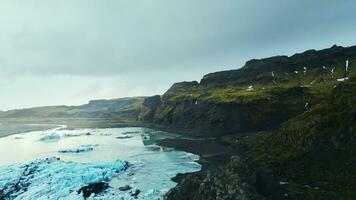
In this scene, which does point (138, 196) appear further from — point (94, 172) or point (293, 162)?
point (293, 162)

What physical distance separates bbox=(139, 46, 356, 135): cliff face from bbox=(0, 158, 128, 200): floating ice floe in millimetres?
50143

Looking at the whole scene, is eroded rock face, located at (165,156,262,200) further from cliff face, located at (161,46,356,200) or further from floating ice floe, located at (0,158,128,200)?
floating ice floe, located at (0,158,128,200)

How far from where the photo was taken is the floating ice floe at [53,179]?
52.0 m

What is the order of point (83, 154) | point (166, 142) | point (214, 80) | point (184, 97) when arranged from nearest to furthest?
point (83, 154) < point (166, 142) < point (184, 97) < point (214, 80)

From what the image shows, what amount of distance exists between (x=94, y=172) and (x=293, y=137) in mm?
33712

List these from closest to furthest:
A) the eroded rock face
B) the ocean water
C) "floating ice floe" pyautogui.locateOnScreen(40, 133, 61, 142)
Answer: the eroded rock face, the ocean water, "floating ice floe" pyautogui.locateOnScreen(40, 133, 61, 142)

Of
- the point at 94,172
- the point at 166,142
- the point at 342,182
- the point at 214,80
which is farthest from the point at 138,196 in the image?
the point at 214,80

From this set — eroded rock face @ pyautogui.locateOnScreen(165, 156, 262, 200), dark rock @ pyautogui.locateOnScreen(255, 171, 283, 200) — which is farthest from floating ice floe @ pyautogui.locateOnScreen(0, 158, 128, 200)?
dark rock @ pyautogui.locateOnScreen(255, 171, 283, 200)

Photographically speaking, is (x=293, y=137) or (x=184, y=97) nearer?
(x=293, y=137)

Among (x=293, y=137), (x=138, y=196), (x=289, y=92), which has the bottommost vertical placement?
(x=138, y=196)

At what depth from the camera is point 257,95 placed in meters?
119

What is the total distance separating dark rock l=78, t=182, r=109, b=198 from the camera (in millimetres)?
51125

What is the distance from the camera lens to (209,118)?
121m

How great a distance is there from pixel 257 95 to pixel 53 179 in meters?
77.3
